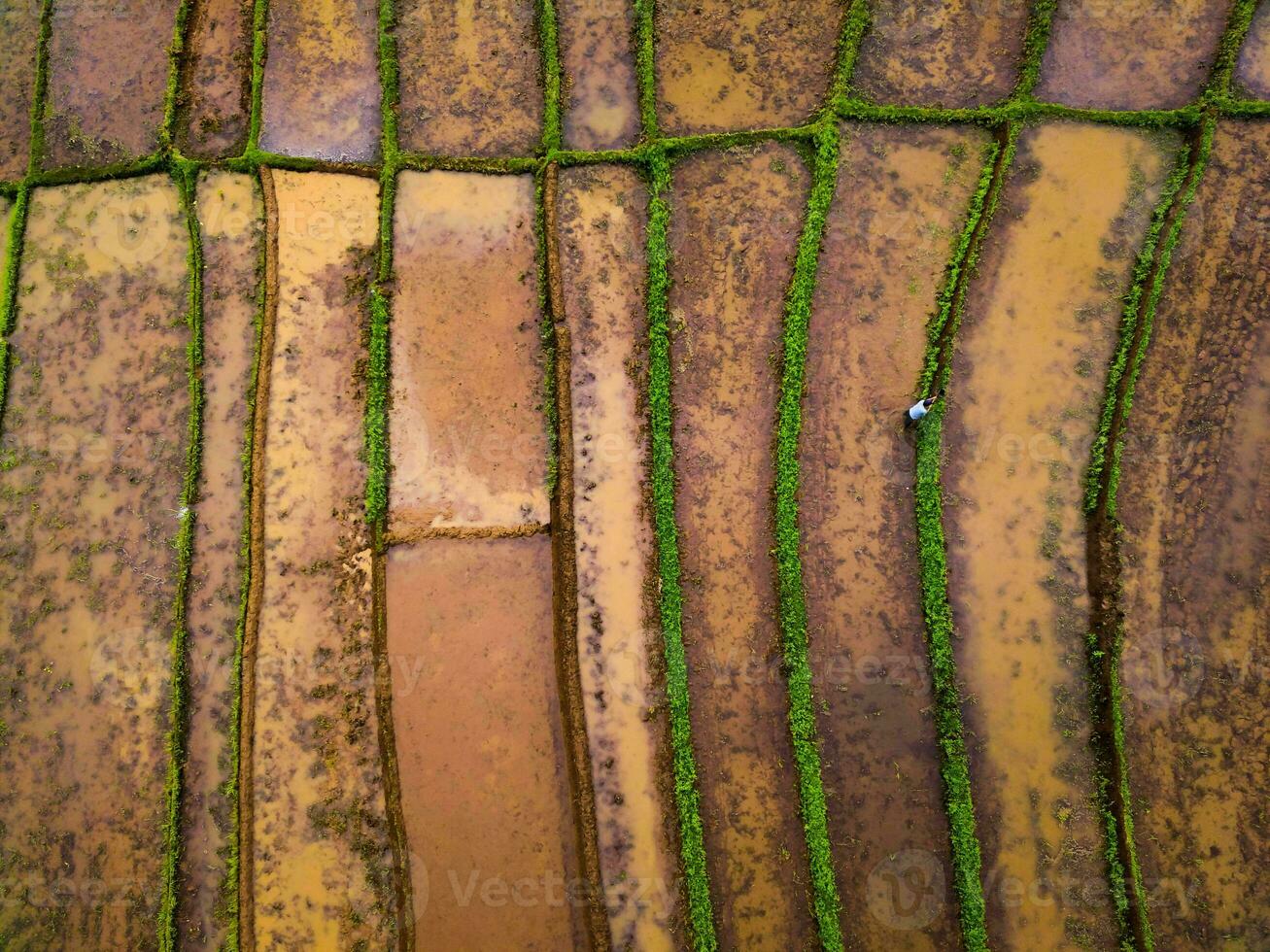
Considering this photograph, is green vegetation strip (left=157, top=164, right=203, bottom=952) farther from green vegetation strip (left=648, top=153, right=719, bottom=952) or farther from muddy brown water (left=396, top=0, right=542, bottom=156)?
green vegetation strip (left=648, top=153, right=719, bottom=952)

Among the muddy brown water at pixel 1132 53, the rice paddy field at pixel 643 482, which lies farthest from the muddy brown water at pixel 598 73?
the muddy brown water at pixel 1132 53

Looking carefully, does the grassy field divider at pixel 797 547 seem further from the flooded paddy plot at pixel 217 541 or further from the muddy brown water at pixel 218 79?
the muddy brown water at pixel 218 79

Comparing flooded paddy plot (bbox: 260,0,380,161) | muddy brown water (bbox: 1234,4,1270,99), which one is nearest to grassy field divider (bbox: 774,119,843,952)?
muddy brown water (bbox: 1234,4,1270,99)

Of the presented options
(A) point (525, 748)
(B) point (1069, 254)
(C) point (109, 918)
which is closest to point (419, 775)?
(A) point (525, 748)

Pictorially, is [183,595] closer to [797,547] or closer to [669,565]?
[669,565]

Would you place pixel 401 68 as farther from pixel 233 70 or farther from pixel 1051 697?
pixel 1051 697

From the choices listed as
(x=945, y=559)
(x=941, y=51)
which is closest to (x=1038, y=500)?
(x=945, y=559)
